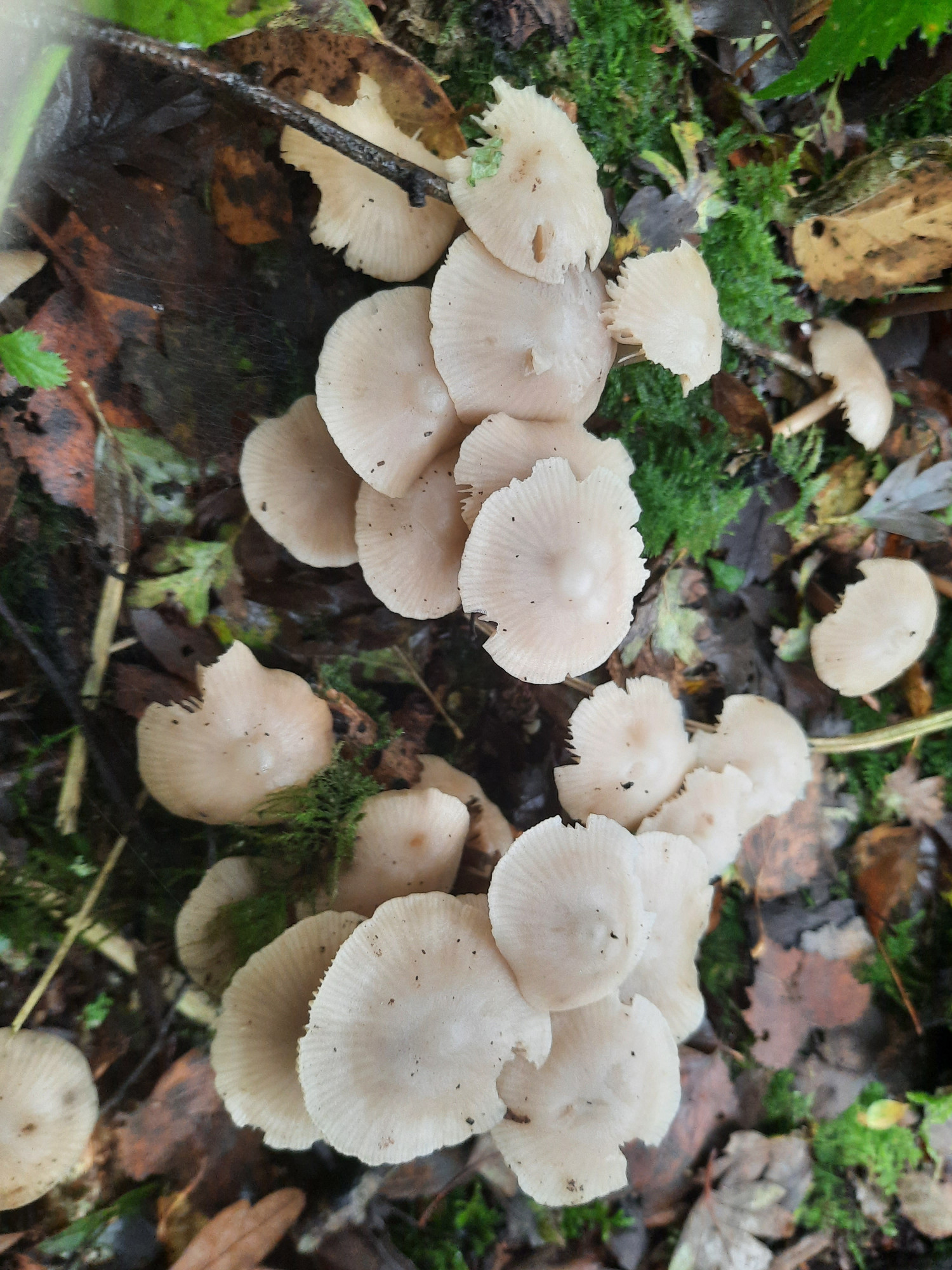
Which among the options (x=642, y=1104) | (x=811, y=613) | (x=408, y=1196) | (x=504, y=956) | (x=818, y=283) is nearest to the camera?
(x=504, y=956)

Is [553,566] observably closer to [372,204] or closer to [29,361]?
[372,204]

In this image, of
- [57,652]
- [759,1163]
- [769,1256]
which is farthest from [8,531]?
[769,1256]

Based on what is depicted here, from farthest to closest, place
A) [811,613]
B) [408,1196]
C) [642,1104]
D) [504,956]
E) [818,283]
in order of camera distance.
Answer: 1. [811,613]
2. [818,283]
3. [408,1196]
4. [642,1104]
5. [504,956]

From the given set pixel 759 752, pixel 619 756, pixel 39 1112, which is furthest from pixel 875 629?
pixel 39 1112

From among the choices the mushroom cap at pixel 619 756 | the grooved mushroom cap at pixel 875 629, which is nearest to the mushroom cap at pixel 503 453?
the mushroom cap at pixel 619 756

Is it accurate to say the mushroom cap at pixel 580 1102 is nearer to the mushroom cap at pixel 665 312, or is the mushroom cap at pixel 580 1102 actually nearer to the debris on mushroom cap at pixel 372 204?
the mushroom cap at pixel 665 312

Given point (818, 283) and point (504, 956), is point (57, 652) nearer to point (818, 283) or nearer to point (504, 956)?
point (504, 956)
